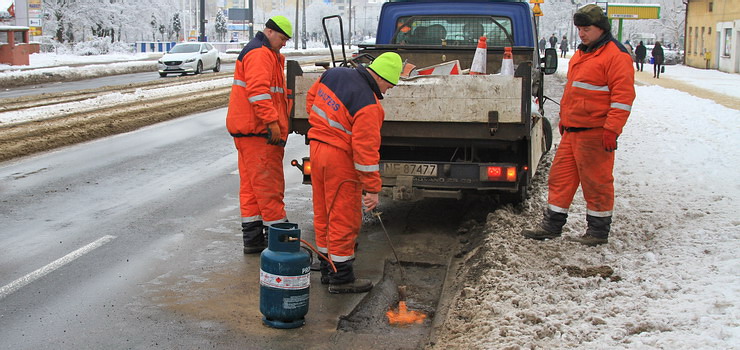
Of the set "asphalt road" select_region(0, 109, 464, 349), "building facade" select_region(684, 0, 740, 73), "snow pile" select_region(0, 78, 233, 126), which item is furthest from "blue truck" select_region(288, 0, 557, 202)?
"building facade" select_region(684, 0, 740, 73)

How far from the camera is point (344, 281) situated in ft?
19.8

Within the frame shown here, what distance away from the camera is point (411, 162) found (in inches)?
296

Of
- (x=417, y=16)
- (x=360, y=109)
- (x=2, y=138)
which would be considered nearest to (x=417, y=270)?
(x=360, y=109)

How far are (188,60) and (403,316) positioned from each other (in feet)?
94.9

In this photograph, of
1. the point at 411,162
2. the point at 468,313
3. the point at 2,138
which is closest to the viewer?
the point at 468,313

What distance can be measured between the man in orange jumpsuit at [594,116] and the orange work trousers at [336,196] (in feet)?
6.25

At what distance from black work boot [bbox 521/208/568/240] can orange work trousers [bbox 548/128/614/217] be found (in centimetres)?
6

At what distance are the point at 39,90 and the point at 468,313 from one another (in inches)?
915

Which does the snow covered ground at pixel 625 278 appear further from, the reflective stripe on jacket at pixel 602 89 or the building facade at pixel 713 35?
the building facade at pixel 713 35

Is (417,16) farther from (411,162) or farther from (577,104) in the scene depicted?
(577,104)

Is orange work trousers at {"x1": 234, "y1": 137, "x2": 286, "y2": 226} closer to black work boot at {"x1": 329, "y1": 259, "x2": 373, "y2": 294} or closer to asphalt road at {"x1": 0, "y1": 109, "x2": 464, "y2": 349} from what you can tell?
asphalt road at {"x1": 0, "y1": 109, "x2": 464, "y2": 349}

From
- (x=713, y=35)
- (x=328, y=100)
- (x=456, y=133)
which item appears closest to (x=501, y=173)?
(x=456, y=133)

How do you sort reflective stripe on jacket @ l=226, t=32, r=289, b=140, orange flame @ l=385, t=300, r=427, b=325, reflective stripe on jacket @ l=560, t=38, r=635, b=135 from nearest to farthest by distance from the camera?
orange flame @ l=385, t=300, r=427, b=325, reflective stripe on jacket @ l=560, t=38, r=635, b=135, reflective stripe on jacket @ l=226, t=32, r=289, b=140

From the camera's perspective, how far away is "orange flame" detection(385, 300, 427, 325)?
18.1 ft
